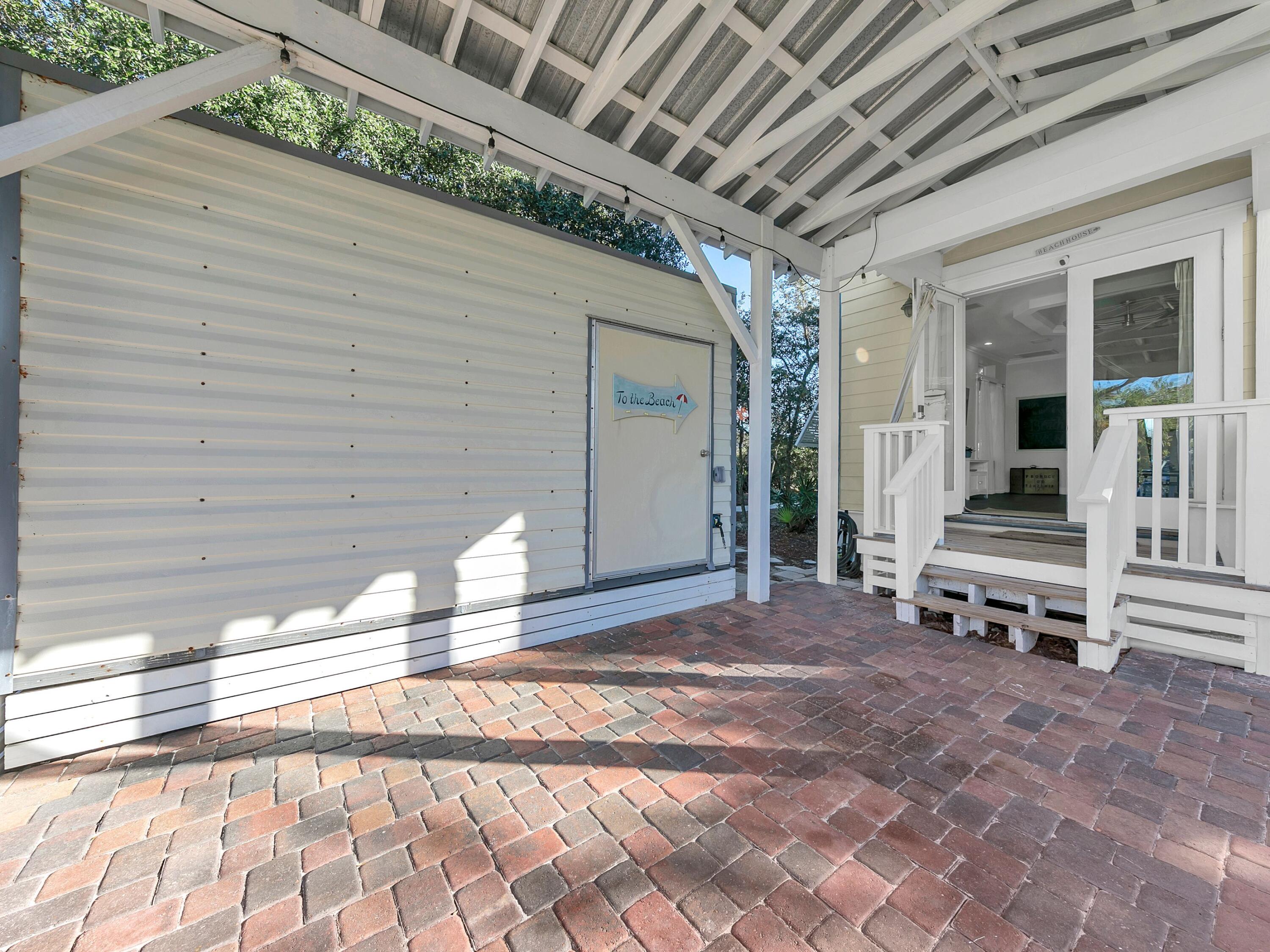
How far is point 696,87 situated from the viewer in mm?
3201

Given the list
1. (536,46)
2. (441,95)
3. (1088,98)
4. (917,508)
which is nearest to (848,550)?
(917,508)

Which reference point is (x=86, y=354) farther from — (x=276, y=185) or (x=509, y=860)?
(x=509, y=860)

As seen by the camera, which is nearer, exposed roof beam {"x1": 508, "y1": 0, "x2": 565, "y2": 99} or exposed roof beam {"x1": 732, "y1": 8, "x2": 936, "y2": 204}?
exposed roof beam {"x1": 508, "y1": 0, "x2": 565, "y2": 99}

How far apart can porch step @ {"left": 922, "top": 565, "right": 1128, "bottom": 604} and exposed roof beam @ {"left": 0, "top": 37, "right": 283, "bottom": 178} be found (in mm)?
5083

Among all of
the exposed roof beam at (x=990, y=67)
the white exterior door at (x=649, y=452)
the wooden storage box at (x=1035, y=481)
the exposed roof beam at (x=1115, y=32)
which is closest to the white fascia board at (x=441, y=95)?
the white exterior door at (x=649, y=452)

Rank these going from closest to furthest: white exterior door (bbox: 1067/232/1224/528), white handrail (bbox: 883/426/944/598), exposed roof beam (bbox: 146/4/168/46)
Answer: exposed roof beam (bbox: 146/4/168/46)
white exterior door (bbox: 1067/232/1224/528)
white handrail (bbox: 883/426/944/598)

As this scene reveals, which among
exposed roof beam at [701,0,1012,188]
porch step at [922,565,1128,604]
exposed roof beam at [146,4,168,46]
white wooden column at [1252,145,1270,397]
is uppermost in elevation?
exposed roof beam at [701,0,1012,188]

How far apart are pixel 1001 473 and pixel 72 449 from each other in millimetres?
10069

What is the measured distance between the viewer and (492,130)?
294 cm

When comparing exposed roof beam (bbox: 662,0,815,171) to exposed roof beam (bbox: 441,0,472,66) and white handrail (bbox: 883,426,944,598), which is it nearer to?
exposed roof beam (bbox: 441,0,472,66)

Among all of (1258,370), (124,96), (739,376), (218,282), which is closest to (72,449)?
(218,282)

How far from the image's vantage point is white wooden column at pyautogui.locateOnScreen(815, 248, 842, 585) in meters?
5.07

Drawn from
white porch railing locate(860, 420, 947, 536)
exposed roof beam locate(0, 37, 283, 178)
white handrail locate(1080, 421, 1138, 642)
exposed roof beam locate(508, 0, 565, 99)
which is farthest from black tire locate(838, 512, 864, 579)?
exposed roof beam locate(0, 37, 283, 178)

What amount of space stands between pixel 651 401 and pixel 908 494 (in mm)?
2082
